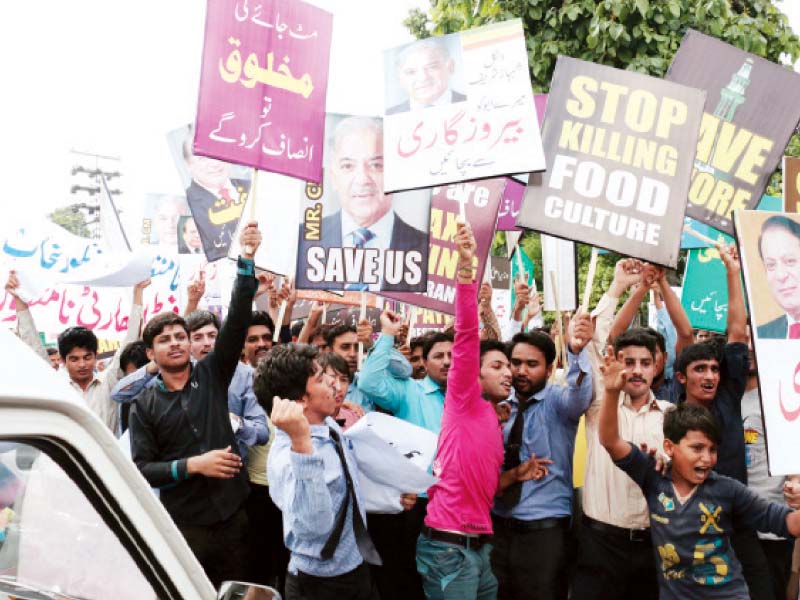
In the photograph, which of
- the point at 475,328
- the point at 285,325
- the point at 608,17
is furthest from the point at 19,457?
the point at 608,17

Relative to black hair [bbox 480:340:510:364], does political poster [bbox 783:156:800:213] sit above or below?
above

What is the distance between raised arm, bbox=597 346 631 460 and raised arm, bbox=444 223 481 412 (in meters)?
0.56

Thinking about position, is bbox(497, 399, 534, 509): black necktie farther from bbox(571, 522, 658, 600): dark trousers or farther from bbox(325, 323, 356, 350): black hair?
bbox(325, 323, 356, 350): black hair

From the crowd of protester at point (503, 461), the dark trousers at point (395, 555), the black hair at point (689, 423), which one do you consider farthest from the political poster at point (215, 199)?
the black hair at point (689, 423)

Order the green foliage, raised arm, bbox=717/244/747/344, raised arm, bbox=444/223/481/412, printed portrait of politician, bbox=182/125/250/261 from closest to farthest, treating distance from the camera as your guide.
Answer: raised arm, bbox=444/223/481/412, raised arm, bbox=717/244/747/344, printed portrait of politician, bbox=182/125/250/261, the green foliage

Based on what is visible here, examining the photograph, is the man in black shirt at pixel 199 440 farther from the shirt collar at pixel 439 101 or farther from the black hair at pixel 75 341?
the shirt collar at pixel 439 101

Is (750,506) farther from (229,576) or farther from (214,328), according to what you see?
(214,328)

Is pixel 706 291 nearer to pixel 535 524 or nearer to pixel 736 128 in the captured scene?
pixel 736 128

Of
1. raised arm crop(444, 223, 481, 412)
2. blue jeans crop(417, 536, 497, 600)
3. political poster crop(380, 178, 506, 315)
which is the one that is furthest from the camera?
political poster crop(380, 178, 506, 315)

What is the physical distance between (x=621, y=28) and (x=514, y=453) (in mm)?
8897

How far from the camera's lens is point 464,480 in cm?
361

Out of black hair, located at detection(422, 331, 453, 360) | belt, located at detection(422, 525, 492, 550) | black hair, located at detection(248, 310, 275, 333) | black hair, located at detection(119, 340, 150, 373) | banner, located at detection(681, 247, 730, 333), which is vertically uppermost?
banner, located at detection(681, 247, 730, 333)

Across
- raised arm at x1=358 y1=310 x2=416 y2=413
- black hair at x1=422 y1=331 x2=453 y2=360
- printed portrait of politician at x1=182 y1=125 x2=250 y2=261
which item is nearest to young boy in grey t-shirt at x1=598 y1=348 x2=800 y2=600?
raised arm at x1=358 y1=310 x2=416 y2=413

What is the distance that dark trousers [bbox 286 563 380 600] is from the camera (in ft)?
9.66
